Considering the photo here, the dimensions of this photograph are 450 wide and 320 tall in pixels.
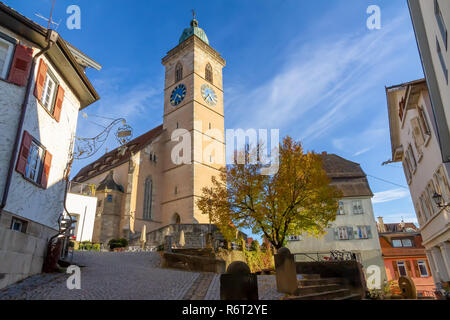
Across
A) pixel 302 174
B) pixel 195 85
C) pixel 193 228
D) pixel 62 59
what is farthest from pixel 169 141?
pixel 62 59

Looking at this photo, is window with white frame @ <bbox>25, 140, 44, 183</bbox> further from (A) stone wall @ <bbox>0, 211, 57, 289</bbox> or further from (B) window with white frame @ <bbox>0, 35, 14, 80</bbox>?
(B) window with white frame @ <bbox>0, 35, 14, 80</bbox>

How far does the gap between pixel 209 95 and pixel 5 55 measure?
32349mm

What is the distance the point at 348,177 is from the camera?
107 ft

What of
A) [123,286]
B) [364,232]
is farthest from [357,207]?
[123,286]

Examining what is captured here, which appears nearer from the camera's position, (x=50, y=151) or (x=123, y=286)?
(x=123, y=286)

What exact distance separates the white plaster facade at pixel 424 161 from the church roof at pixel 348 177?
825 centimetres

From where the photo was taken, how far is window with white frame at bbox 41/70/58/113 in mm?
10492

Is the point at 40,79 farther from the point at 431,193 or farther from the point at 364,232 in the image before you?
the point at 364,232

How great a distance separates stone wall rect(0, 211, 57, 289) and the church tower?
71.4 ft

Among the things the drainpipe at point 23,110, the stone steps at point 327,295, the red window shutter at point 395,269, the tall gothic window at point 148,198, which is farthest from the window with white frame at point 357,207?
the drainpipe at point 23,110

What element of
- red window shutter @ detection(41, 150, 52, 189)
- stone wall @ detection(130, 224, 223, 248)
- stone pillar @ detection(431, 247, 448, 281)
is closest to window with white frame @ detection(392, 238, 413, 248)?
stone pillar @ detection(431, 247, 448, 281)

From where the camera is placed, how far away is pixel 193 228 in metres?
25.6

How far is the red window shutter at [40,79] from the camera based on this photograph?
9.75m

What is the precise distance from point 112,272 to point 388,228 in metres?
48.7
